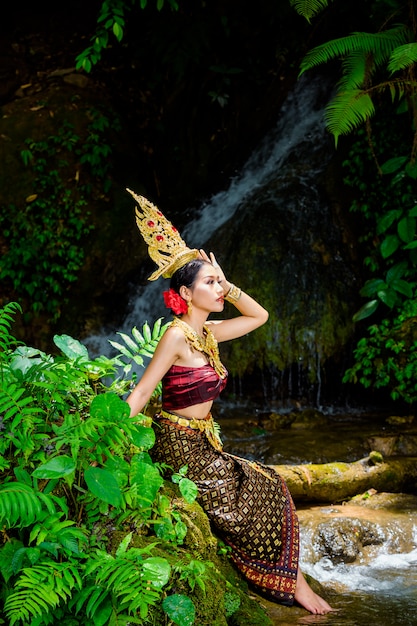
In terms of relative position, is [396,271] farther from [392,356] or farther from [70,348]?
[70,348]

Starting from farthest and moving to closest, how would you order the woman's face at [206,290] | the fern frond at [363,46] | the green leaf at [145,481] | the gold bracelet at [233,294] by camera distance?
1. the fern frond at [363,46]
2. the gold bracelet at [233,294]
3. the woman's face at [206,290]
4. the green leaf at [145,481]

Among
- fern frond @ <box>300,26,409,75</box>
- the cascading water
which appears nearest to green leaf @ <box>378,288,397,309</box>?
fern frond @ <box>300,26,409,75</box>

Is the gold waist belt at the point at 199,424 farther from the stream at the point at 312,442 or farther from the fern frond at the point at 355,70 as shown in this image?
the fern frond at the point at 355,70

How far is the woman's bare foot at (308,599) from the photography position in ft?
10.1

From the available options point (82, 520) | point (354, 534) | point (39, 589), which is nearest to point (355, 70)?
point (354, 534)

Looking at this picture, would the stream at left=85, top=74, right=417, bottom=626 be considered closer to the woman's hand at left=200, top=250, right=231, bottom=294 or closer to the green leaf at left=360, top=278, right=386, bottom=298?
the green leaf at left=360, top=278, right=386, bottom=298

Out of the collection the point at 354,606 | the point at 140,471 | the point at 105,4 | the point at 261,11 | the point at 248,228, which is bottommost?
the point at 354,606

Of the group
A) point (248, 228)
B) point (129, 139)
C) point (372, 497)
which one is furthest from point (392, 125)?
point (372, 497)

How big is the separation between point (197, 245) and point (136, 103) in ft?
10.7

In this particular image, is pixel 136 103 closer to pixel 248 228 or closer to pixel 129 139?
pixel 129 139

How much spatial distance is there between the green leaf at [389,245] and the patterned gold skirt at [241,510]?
4462 mm

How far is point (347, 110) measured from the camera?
6027 mm

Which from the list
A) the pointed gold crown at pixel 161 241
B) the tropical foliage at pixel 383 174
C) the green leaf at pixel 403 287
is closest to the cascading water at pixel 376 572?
the pointed gold crown at pixel 161 241

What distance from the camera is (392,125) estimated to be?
25.7 ft
